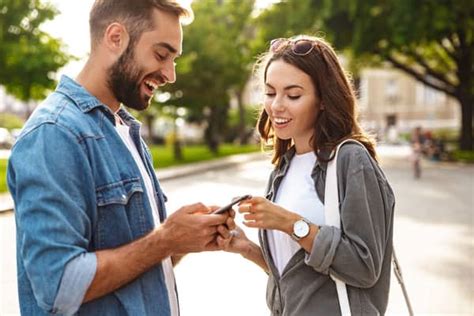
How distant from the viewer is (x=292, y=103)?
256 cm

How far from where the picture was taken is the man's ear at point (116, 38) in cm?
209

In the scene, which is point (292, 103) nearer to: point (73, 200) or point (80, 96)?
point (80, 96)

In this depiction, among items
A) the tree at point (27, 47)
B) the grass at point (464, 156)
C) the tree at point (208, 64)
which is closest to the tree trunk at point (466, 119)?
the grass at point (464, 156)

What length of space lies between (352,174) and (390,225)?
0.89 ft

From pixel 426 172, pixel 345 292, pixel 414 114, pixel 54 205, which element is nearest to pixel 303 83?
pixel 345 292

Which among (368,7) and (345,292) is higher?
(368,7)

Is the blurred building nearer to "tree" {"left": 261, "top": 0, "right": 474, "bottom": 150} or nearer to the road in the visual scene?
"tree" {"left": 261, "top": 0, "right": 474, "bottom": 150}

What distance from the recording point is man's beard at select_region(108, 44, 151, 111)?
2121mm

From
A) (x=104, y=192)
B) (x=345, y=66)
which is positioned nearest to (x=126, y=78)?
(x=104, y=192)

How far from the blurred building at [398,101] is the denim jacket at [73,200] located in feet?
258

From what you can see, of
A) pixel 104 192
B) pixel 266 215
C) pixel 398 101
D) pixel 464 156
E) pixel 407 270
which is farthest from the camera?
pixel 398 101

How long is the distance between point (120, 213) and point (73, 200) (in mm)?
183

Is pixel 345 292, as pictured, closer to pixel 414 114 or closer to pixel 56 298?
pixel 56 298

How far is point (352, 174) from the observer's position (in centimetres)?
231
